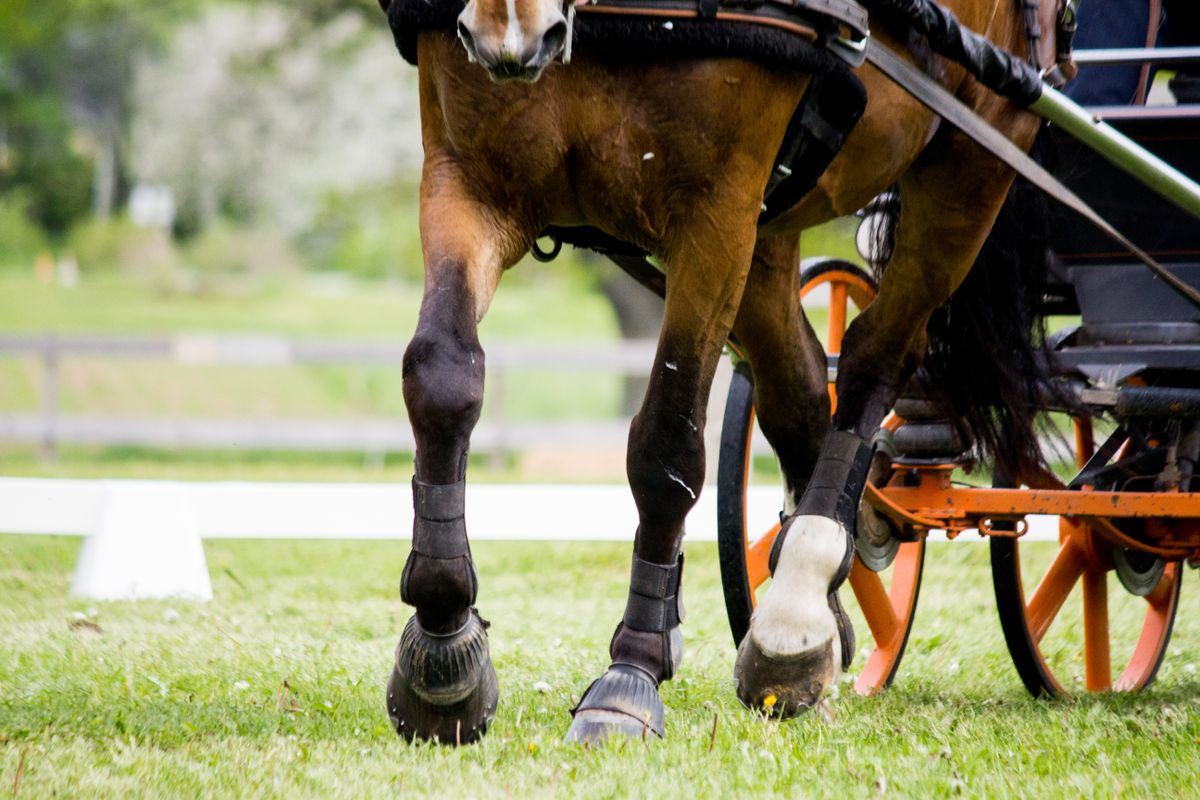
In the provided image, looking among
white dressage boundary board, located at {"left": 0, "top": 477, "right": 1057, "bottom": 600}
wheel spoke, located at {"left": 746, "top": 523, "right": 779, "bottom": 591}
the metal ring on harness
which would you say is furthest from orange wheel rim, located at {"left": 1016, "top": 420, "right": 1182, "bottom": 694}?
the metal ring on harness

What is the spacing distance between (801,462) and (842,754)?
1179 mm

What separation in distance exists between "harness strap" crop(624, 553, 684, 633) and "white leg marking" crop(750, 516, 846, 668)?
0.93ft

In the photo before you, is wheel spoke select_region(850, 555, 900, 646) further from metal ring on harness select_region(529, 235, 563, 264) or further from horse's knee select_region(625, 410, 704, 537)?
metal ring on harness select_region(529, 235, 563, 264)

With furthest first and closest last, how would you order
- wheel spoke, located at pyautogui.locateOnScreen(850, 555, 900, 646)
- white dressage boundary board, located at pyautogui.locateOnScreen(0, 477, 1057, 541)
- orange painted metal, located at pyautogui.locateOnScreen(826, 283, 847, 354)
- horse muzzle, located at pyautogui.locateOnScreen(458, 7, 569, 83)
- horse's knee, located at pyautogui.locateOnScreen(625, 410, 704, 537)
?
white dressage boundary board, located at pyautogui.locateOnScreen(0, 477, 1057, 541) < orange painted metal, located at pyautogui.locateOnScreen(826, 283, 847, 354) < wheel spoke, located at pyautogui.locateOnScreen(850, 555, 900, 646) < horse's knee, located at pyautogui.locateOnScreen(625, 410, 704, 537) < horse muzzle, located at pyautogui.locateOnScreen(458, 7, 569, 83)

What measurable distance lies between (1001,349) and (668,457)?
1437 mm

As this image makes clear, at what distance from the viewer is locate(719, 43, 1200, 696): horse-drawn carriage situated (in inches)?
145

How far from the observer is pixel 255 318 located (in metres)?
23.3

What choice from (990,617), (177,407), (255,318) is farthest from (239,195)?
(990,617)

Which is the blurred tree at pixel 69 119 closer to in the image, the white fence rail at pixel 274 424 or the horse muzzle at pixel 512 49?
the white fence rail at pixel 274 424

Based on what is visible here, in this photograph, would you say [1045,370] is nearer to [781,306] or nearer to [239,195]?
[781,306]

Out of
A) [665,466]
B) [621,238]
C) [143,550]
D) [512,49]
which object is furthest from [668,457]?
[143,550]

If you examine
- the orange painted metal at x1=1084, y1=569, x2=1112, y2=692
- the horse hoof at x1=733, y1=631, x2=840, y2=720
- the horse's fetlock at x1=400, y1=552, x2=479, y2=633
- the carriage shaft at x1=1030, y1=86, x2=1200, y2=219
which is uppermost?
the carriage shaft at x1=1030, y1=86, x2=1200, y2=219

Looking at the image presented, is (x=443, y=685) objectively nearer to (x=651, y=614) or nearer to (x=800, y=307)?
(x=651, y=614)

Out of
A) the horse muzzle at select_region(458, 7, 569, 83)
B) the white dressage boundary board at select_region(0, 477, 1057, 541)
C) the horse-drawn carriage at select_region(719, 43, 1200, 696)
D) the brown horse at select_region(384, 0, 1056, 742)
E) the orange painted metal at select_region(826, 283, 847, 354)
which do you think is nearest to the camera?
the horse muzzle at select_region(458, 7, 569, 83)
